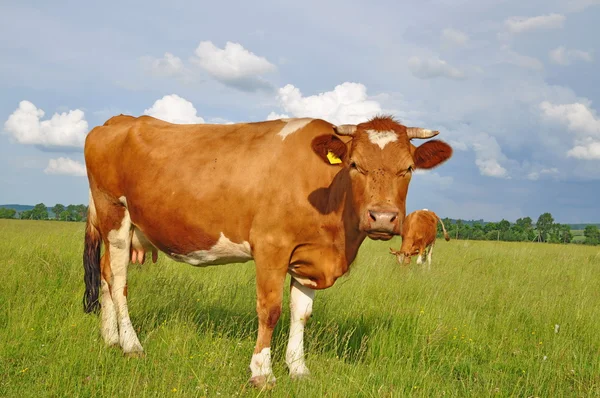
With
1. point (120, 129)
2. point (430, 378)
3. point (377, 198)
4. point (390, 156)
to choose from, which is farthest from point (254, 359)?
point (120, 129)

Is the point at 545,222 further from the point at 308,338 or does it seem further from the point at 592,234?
the point at 308,338

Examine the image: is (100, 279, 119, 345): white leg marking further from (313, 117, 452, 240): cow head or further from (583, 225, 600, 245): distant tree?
(583, 225, 600, 245): distant tree

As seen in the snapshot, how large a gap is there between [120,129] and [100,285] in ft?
7.25

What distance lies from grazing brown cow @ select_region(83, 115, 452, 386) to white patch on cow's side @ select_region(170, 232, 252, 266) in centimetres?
1

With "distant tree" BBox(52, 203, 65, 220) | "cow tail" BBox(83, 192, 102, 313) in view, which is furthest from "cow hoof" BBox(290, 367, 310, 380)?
"distant tree" BBox(52, 203, 65, 220)

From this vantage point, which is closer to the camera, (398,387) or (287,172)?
(398,387)

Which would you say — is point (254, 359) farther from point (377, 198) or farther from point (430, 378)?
point (377, 198)

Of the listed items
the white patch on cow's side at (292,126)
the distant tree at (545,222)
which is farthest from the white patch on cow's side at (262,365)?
the distant tree at (545,222)

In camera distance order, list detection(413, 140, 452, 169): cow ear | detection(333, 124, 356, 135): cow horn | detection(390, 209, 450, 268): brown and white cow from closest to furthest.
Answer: detection(333, 124, 356, 135): cow horn, detection(413, 140, 452, 169): cow ear, detection(390, 209, 450, 268): brown and white cow

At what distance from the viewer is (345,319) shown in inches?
267

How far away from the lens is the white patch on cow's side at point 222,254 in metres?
5.21

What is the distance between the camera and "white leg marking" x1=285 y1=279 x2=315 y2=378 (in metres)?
5.34

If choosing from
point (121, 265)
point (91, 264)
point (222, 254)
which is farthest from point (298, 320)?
point (91, 264)

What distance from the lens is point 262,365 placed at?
16.1 feet
